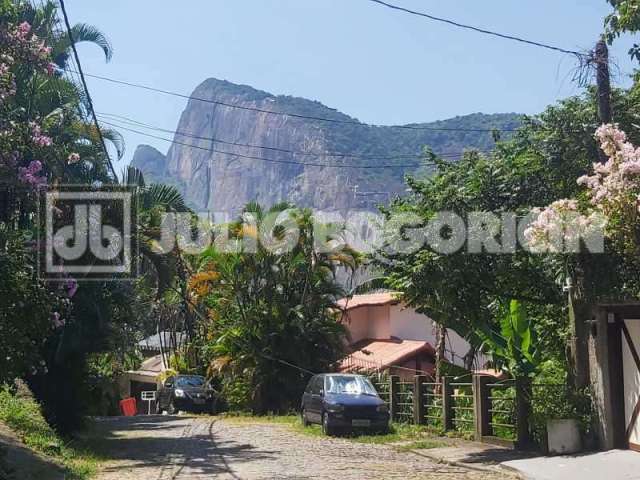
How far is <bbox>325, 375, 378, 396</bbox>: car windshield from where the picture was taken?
2178 centimetres

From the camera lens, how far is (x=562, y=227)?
13.5 m

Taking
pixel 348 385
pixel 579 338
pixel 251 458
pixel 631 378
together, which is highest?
pixel 579 338

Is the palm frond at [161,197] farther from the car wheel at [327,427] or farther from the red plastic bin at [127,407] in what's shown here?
the red plastic bin at [127,407]

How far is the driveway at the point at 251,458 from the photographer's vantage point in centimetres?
1375

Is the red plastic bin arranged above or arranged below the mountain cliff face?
below

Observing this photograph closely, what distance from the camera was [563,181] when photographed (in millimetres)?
16031

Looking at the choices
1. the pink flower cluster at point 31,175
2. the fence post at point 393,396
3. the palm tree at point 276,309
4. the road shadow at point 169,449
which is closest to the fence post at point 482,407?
the road shadow at point 169,449

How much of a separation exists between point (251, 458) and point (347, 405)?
4788 millimetres

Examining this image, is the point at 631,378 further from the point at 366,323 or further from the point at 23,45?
the point at 366,323

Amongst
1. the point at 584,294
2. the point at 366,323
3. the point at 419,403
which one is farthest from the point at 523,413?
the point at 366,323

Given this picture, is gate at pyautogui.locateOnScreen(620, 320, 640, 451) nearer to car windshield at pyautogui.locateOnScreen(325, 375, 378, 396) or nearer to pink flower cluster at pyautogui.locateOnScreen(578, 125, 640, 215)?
pink flower cluster at pyautogui.locateOnScreen(578, 125, 640, 215)

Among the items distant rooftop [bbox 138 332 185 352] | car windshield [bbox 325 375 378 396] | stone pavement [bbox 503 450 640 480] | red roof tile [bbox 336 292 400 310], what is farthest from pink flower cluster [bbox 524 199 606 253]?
distant rooftop [bbox 138 332 185 352]

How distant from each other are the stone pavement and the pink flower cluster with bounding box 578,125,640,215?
4.02 m

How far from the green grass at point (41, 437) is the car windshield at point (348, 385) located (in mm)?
7074
